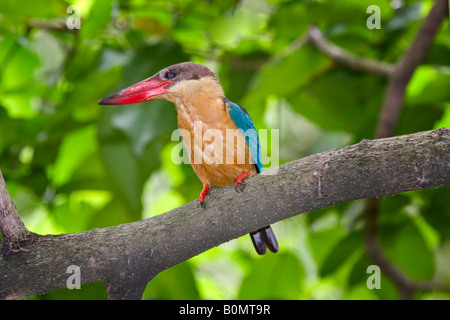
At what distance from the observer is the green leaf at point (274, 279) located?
2651mm

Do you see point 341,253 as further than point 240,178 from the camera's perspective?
Yes

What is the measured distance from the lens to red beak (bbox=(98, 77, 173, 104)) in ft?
4.53

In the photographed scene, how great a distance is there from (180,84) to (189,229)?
484 mm

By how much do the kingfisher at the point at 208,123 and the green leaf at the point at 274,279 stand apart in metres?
1.17

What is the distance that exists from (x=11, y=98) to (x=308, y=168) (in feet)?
6.58

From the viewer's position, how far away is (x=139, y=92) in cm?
152

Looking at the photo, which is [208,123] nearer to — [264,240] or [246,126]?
[246,126]

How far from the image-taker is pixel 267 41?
9.81 feet

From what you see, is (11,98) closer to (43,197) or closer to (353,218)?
(43,197)

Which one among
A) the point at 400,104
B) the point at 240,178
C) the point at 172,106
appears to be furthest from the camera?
the point at 400,104

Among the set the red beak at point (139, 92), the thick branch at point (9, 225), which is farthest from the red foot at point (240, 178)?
the thick branch at point (9, 225)

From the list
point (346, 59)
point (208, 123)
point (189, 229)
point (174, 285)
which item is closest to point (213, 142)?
point (208, 123)

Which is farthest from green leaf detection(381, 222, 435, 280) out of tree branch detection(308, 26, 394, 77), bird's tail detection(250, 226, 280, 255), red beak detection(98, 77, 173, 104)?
red beak detection(98, 77, 173, 104)

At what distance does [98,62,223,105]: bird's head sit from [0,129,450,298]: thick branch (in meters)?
0.36
